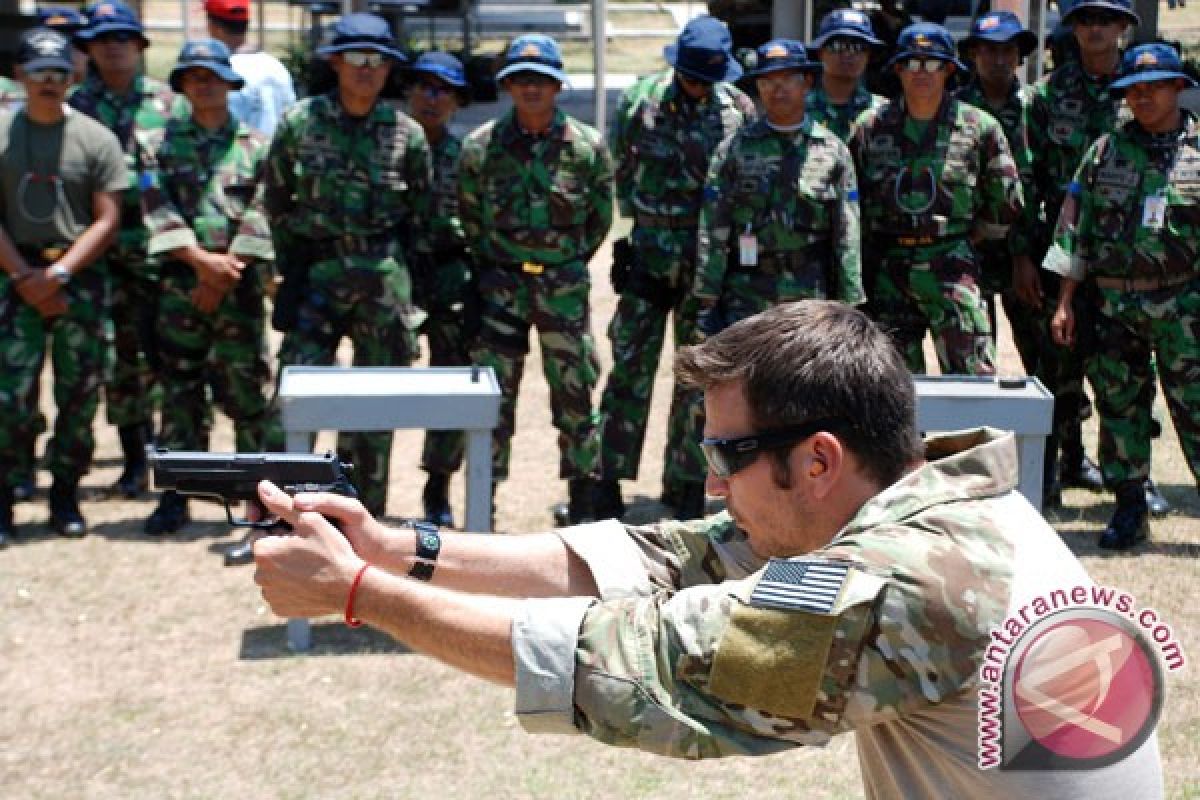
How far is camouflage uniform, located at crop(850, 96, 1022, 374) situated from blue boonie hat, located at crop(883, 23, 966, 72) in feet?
0.70

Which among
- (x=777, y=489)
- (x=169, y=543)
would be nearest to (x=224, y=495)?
(x=777, y=489)

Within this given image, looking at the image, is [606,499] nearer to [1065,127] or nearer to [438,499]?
[438,499]

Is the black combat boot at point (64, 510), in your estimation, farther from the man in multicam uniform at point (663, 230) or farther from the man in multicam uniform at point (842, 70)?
the man in multicam uniform at point (842, 70)

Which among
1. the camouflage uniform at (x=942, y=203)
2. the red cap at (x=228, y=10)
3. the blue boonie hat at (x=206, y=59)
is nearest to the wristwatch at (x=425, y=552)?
the camouflage uniform at (x=942, y=203)

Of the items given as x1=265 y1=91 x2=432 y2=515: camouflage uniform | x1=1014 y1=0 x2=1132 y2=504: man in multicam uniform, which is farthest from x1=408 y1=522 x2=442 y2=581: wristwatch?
x1=1014 y1=0 x2=1132 y2=504: man in multicam uniform

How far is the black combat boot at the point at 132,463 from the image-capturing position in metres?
8.80

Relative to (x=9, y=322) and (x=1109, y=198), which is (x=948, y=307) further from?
(x=9, y=322)

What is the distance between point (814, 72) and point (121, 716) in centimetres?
399

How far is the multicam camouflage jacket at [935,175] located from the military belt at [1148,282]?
1.91 feet

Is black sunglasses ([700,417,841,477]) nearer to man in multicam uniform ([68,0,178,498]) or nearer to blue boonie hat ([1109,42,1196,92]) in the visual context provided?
blue boonie hat ([1109,42,1196,92])

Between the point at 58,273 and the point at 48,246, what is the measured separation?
0.19 metres

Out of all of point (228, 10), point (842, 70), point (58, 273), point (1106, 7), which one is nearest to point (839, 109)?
point (842, 70)

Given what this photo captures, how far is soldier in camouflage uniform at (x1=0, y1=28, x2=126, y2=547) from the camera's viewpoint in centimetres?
779

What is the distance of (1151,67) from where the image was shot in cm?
723
